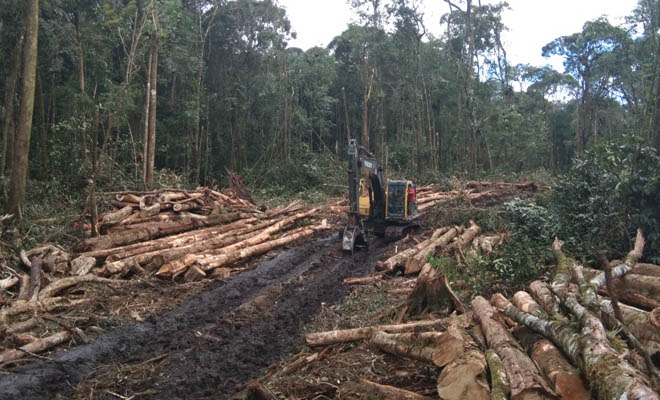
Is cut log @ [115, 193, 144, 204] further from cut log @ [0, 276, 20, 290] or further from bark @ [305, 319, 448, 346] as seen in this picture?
bark @ [305, 319, 448, 346]

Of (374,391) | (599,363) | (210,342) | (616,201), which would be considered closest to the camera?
(599,363)

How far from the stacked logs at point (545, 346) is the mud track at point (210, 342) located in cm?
151

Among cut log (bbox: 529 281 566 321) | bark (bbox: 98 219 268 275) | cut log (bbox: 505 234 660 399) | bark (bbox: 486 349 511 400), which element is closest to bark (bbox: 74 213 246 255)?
bark (bbox: 98 219 268 275)

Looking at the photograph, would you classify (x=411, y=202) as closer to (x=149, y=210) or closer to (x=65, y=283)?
(x=149, y=210)

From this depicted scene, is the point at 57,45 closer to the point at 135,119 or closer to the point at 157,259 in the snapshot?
the point at 135,119

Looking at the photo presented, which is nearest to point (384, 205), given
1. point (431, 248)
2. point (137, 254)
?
point (431, 248)

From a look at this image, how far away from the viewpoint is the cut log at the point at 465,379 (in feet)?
12.1

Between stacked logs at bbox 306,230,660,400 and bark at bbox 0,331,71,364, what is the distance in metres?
3.98

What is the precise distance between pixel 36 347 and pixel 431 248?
26.5ft

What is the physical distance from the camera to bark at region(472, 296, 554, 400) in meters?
3.41

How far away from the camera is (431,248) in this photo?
1184cm

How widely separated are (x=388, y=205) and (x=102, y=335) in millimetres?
9672

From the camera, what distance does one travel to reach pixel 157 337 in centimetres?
732

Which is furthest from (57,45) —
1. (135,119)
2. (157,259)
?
(157,259)
